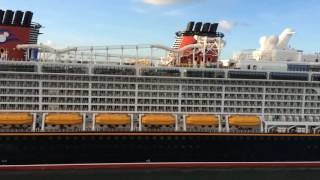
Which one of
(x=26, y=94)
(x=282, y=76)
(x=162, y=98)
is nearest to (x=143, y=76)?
(x=162, y=98)

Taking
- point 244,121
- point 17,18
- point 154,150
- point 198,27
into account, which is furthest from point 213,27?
point 17,18

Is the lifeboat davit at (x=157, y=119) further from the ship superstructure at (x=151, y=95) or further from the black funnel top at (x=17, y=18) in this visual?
the black funnel top at (x=17, y=18)

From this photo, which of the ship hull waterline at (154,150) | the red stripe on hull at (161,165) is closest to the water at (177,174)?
the red stripe on hull at (161,165)

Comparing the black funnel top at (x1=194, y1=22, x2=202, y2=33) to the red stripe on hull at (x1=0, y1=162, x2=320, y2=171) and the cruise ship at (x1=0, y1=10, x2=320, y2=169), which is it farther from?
the red stripe on hull at (x1=0, y1=162, x2=320, y2=171)

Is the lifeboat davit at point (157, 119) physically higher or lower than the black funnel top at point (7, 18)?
lower

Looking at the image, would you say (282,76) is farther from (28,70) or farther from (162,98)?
(28,70)

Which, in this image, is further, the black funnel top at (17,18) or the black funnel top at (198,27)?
the black funnel top at (198,27)
